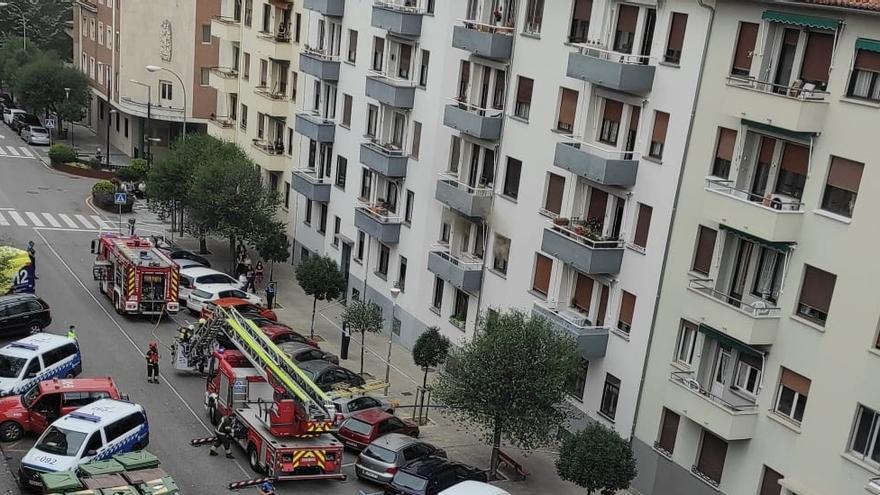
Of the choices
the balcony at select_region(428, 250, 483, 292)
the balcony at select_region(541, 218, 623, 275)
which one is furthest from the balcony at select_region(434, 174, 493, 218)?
the balcony at select_region(541, 218, 623, 275)

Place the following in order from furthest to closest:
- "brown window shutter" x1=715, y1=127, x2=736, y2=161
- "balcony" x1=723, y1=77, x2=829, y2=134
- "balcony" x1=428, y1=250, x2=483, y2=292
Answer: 1. "balcony" x1=428, y1=250, x2=483, y2=292
2. "brown window shutter" x1=715, y1=127, x2=736, y2=161
3. "balcony" x1=723, y1=77, x2=829, y2=134

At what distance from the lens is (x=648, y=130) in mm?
31828

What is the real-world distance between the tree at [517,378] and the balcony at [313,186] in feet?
71.3

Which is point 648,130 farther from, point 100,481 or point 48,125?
point 48,125

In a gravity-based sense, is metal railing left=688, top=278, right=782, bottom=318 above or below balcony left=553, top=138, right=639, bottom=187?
below

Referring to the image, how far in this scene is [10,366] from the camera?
34.2 meters

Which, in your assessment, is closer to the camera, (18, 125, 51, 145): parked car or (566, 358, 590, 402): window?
(566, 358, 590, 402): window

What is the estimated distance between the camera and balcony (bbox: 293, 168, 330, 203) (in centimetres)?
5150

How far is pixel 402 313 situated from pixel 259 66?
2134 cm

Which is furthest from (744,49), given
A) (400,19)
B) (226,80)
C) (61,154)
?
(61,154)

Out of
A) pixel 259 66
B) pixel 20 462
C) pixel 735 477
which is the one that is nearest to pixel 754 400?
pixel 735 477

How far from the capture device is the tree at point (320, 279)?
45.4 m

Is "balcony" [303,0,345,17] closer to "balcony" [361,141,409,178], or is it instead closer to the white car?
"balcony" [361,141,409,178]

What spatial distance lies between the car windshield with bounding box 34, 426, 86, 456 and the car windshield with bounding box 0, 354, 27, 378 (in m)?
6.00
